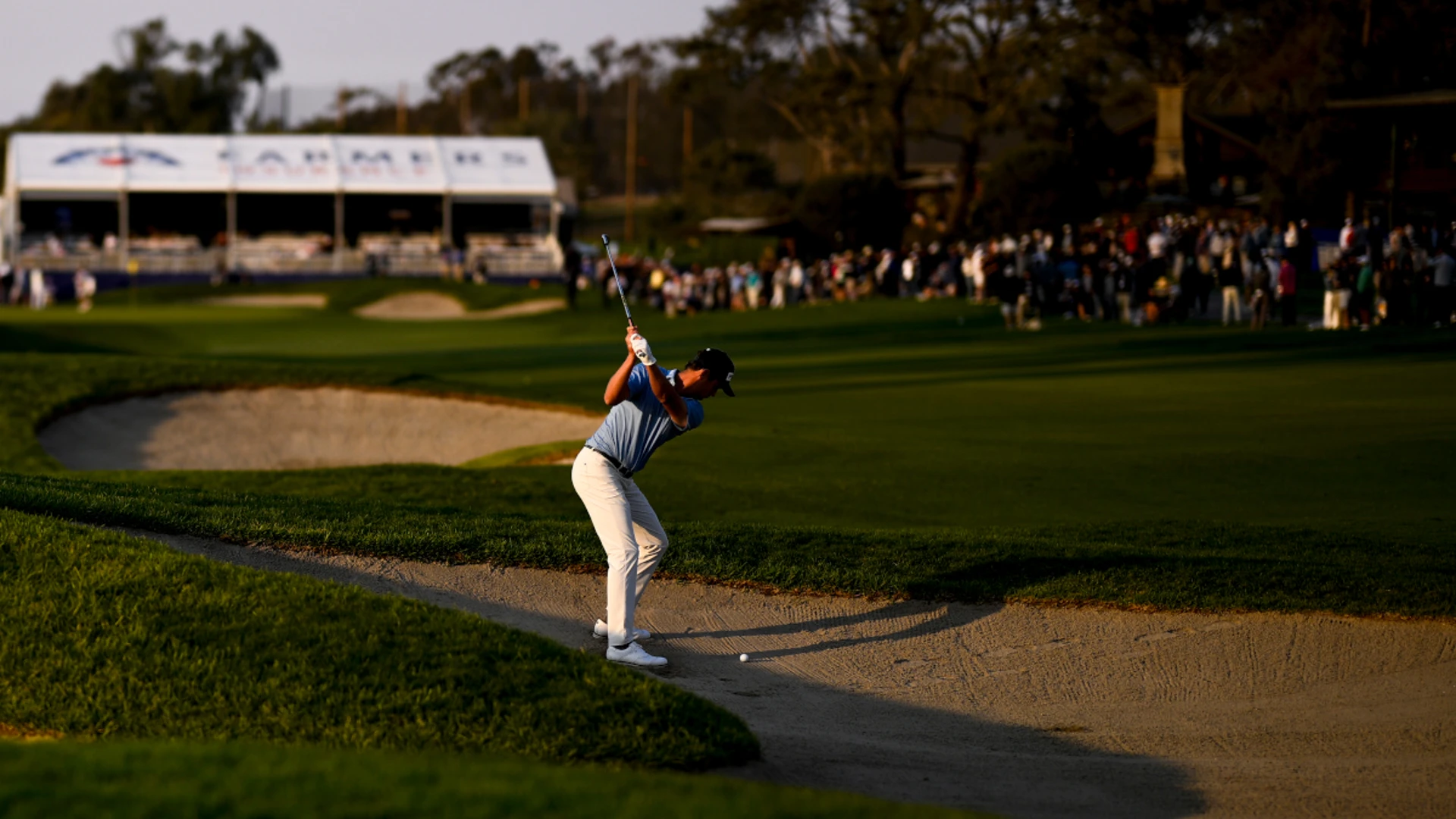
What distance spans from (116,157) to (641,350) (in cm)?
6259

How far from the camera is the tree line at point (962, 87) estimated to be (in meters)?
50.5

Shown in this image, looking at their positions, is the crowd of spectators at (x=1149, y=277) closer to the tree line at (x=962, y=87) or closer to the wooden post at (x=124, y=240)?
the tree line at (x=962, y=87)

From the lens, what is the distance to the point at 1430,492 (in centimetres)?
1555

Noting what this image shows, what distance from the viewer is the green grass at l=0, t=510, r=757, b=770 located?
24.3 ft

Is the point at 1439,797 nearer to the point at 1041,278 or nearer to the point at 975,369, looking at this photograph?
the point at 975,369

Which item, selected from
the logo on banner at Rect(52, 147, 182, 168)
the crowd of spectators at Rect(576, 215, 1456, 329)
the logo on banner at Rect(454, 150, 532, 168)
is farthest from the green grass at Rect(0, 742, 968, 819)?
the logo on banner at Rect(52, 147, 182, 168)

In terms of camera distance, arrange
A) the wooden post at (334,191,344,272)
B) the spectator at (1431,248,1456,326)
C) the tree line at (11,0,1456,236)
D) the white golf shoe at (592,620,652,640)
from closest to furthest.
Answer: the white golf shoe at (592,620,652,640) → the spectator at (1431,248,1456,326) → the tree line at (11,0,1456,236) → the wooden post at (334,191,344,272)

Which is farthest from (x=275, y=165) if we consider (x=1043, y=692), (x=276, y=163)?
(x=1043, y=692)

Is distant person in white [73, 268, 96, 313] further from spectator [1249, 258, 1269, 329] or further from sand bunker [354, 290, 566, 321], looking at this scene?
spectator [1249, 258, 1269, 329]

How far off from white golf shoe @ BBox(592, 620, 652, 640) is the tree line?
3869 centimetres

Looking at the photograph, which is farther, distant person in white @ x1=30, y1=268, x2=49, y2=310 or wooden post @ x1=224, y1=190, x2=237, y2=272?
wooden post @ x1=224, y1=190, x2=237, y2=272

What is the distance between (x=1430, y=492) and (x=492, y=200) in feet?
182

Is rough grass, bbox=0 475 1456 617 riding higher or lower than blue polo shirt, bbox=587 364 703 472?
lower

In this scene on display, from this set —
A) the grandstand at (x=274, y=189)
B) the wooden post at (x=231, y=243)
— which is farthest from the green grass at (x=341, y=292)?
the grandstand at (x=274, y=189)
